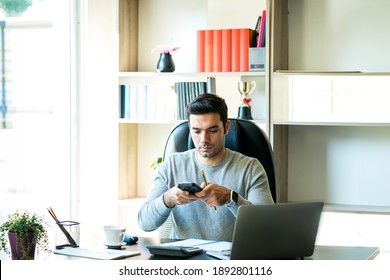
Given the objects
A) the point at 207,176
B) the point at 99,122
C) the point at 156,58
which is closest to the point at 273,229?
the point at 207,176

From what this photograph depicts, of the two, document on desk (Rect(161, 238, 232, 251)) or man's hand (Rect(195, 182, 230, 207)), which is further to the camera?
man's hand (Rect(195, 182, 230, 207))

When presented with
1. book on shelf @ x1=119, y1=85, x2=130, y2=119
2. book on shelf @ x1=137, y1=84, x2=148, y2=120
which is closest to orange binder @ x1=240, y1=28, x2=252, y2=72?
book on shelf @ x1=137, y1=84, x2=148, y2=120

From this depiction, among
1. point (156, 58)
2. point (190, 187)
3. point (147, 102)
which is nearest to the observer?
point (190, 187)

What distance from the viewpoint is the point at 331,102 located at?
14.2ft

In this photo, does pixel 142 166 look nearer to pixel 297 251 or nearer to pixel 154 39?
pixel 154 39

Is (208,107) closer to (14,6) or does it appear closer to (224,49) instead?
(224,49)

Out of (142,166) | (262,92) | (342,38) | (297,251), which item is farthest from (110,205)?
(297,251)

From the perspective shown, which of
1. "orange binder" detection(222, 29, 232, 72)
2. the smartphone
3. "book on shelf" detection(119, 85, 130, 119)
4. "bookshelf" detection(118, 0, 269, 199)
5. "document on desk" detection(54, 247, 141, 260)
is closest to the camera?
"document on desk" detection(54, 247, 141, 260)

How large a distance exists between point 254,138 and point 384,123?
1477 mm

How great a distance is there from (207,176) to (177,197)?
33cm

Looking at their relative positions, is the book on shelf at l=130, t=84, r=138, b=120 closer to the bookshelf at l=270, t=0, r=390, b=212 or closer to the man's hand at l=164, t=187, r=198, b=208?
the bookshelf at l=270, t=0, r=390, b=212

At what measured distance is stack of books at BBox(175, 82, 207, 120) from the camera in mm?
4629

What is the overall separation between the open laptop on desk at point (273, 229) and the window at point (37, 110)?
2476mm

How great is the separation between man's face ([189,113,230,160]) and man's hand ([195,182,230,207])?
0.31 m
